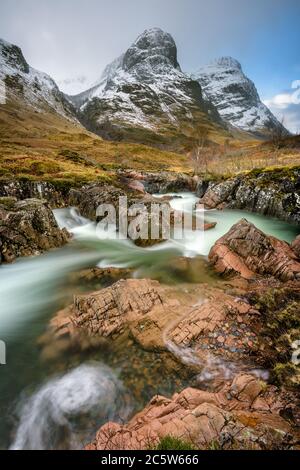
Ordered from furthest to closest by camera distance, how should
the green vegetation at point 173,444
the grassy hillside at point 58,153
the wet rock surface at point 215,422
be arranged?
the grassy hillside at point 58,153
the wet rock surface at point 215,422
the green vegetation at point 173,444

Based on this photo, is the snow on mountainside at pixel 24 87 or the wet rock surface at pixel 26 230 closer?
the wet rock surface at pixel 26 230

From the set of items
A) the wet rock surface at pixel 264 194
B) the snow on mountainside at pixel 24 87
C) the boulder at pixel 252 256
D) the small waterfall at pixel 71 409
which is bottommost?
the small waterfall at pixel 71 409

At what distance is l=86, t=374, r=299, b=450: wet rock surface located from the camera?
183 inches

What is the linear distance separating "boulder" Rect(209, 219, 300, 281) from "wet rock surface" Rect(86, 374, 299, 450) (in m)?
7.22

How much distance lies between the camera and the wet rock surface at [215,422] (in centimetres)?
464

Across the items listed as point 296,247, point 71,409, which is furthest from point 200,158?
point 71,409

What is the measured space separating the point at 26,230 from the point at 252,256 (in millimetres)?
13887

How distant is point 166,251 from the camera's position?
1758 cm

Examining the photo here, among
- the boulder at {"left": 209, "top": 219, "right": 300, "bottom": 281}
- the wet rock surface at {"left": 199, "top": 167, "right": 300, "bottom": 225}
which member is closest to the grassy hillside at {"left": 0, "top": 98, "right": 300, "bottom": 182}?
the wet rock surface at {"left": 199, "top": 167, "right": 300, "bottom": 225}

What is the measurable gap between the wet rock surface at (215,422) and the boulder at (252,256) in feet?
23.7

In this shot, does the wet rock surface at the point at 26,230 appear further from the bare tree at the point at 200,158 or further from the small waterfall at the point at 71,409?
the bare tree at the point at 200,158

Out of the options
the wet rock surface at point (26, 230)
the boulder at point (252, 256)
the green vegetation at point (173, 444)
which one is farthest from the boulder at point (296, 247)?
the wet rock surface at point (26, 230)
